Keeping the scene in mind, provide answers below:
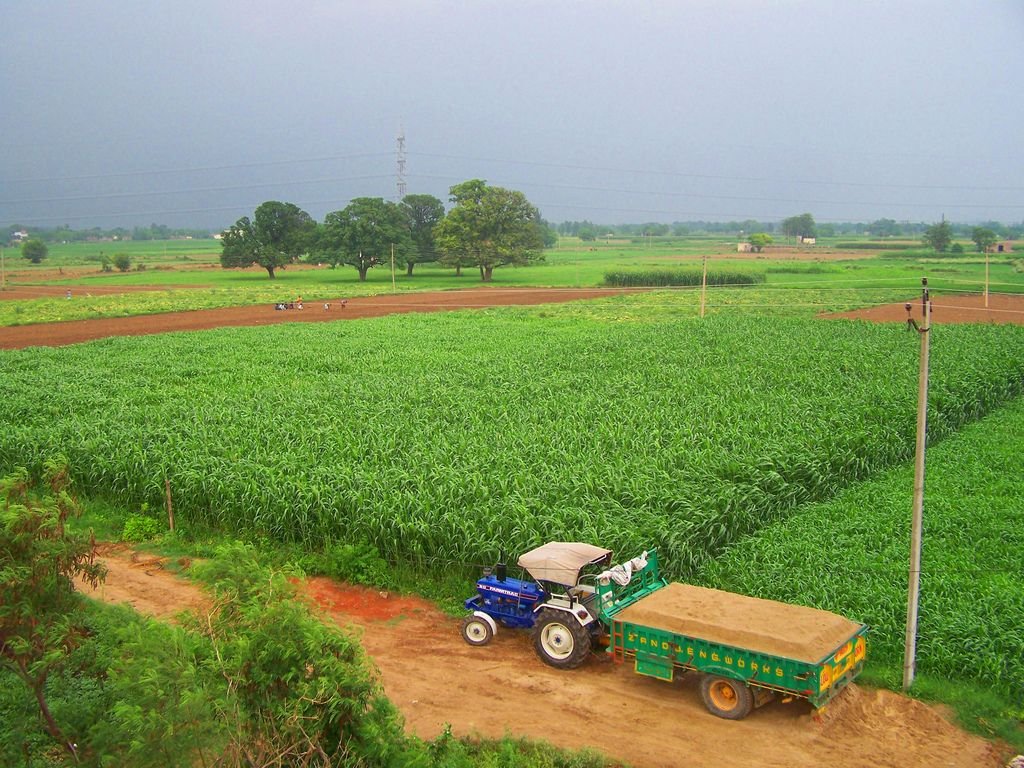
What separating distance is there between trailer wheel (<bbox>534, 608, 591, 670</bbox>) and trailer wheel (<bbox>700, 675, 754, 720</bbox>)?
153 cm

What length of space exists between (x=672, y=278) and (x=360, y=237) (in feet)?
97.9

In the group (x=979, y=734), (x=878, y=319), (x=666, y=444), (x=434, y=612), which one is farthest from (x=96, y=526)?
(x=878, y=319)

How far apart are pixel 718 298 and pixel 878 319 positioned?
1622cm

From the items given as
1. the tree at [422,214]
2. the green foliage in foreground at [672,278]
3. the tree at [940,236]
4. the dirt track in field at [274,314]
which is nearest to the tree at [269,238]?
the tree at [422,214]

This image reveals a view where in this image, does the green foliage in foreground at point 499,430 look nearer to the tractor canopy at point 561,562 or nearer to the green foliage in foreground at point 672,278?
the tractor canopy at point 561,562

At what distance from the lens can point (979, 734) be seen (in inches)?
351

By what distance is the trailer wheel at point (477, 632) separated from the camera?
11.2m

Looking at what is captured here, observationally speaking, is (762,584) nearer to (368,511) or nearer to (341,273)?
(368,511)

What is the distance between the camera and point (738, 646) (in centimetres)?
912

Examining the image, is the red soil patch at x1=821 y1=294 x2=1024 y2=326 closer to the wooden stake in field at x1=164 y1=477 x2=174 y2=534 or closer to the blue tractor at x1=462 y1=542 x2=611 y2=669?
the blue tractor at x1=462 y1=542 x2=611 y2=669

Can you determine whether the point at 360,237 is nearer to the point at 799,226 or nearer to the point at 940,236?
the point at 940,236

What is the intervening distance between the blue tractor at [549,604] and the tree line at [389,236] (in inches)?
2831

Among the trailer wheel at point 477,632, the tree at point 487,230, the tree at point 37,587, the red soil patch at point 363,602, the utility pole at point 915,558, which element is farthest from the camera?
the tree at point 487,230

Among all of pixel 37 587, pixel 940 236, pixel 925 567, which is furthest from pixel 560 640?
pixel 940 236
